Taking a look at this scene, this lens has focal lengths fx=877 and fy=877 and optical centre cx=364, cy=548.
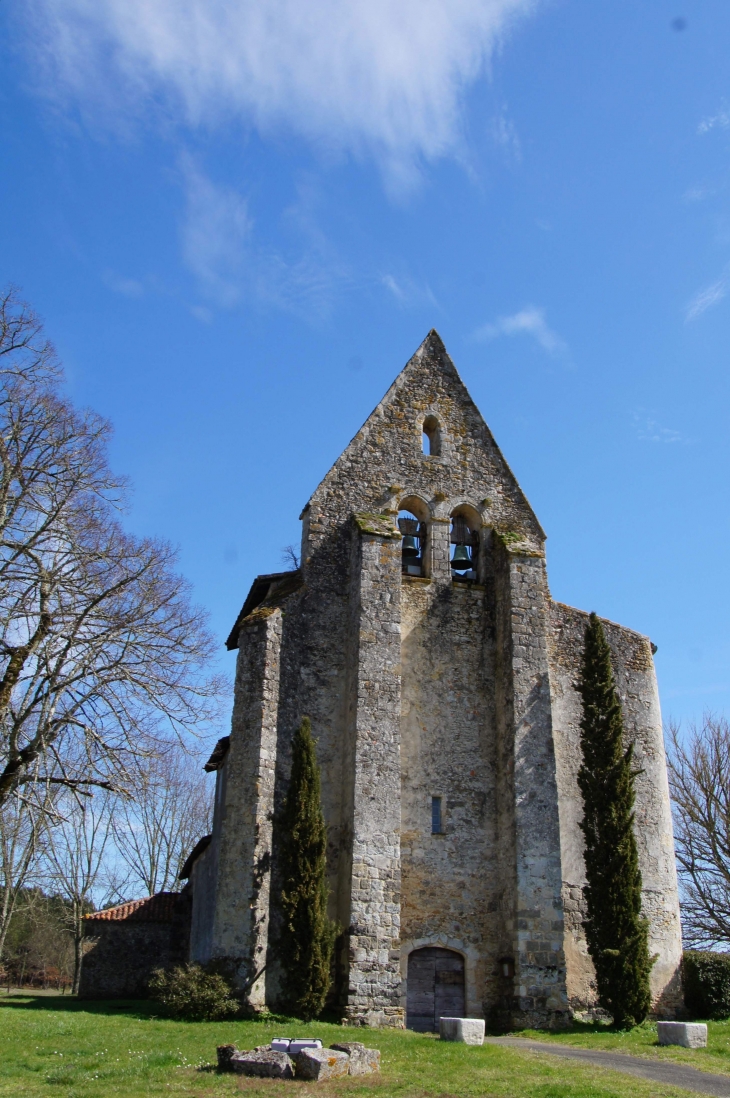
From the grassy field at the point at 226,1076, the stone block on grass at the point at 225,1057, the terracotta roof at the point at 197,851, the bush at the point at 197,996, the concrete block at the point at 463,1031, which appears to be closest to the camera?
the grassy field at the point at 226,1076

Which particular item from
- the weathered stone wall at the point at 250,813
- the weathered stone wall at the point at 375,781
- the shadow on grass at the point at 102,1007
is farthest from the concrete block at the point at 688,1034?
the shadow on grass at the point at 102,1007

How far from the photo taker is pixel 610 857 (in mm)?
16812

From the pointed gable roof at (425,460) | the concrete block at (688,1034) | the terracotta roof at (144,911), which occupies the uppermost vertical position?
the pointed gable roof at (425,460)

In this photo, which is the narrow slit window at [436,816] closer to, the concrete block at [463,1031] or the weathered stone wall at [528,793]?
the weathered stone wall at [528,793]

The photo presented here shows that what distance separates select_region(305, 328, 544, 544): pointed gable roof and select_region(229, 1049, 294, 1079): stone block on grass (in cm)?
1174

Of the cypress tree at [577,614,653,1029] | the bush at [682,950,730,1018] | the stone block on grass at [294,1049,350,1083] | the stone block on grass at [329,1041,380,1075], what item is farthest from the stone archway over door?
the stone block on grass at [294,1049,350,1083]

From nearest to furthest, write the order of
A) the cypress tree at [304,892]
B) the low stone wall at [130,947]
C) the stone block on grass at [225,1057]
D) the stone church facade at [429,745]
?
the stone block on grass at [225,1057] < the cypress tree at [304,892] < the stone church facade at [429,745] < the low stone wall at [130,947]

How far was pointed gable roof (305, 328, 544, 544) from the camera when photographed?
2006 cm

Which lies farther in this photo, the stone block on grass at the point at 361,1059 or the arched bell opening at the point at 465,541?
the arched bell opening at the point at 465,541

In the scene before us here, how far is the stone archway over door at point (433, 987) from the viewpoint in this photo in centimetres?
1653

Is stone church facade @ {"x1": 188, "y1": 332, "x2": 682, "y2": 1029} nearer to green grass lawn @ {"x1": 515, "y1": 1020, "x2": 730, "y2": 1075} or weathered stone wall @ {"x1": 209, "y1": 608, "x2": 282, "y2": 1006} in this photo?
weathered stone wall @ {"x1": 209, "y1": 608, "x2": 282, "y2": 1006}

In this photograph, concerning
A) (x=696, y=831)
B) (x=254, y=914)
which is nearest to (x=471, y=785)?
(x=254, y=914)

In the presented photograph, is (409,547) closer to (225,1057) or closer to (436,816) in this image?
(436,816)

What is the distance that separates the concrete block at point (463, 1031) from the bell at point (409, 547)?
10.1m
